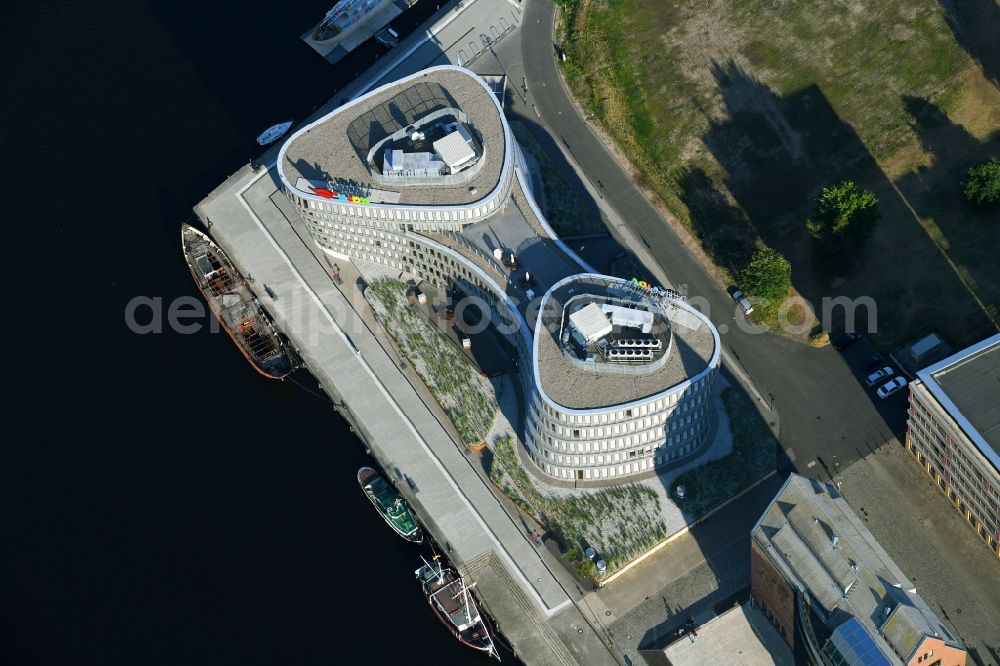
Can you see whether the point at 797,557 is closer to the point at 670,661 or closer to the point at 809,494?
the point at 809,494

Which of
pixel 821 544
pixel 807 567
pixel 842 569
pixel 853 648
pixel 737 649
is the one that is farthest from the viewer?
pixel 737 649

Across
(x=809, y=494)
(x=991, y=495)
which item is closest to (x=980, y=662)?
(x=991, y=495)

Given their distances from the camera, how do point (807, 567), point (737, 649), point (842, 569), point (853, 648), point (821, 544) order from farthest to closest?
point (737, 649)
point (821, 544)
point (807, 567)
point (842, 569)
point (853, 648)

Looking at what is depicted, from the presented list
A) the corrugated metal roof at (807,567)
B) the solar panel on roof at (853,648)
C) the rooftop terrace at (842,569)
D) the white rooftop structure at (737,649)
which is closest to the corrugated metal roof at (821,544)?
the rooftop terrace at (842,569)

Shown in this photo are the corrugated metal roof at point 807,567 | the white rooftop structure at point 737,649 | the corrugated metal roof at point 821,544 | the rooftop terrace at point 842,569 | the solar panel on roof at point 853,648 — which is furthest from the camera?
the white rooftop structure at point 737,649

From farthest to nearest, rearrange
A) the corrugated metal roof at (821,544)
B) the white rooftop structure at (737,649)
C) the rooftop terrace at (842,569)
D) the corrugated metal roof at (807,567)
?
the white rooftop structure at (737,649), the corrugated metal roof at (821,544), the corrugated metal roof at (807,567), the rooftop terrace at (842,569)

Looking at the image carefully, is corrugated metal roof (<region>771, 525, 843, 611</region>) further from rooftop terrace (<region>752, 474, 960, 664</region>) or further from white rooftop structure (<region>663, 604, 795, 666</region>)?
white rooftop structure (<region>663, 604, 795, 666</region>)

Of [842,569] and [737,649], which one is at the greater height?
[842,569]

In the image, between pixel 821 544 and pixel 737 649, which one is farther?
pixel 737 649

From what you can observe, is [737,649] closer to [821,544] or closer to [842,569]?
[821,544]

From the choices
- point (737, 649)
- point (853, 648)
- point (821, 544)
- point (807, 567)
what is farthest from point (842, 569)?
point (737, 649)

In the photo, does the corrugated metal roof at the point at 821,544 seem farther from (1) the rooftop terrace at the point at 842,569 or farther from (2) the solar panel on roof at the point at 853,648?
(2) the solar panel on roof at the point at 853,648

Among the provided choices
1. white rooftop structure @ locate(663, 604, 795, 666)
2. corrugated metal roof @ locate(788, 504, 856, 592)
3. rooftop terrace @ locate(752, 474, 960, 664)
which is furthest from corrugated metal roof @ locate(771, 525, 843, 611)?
white rooftop structure @ locate(663, 604, 795, 666)
